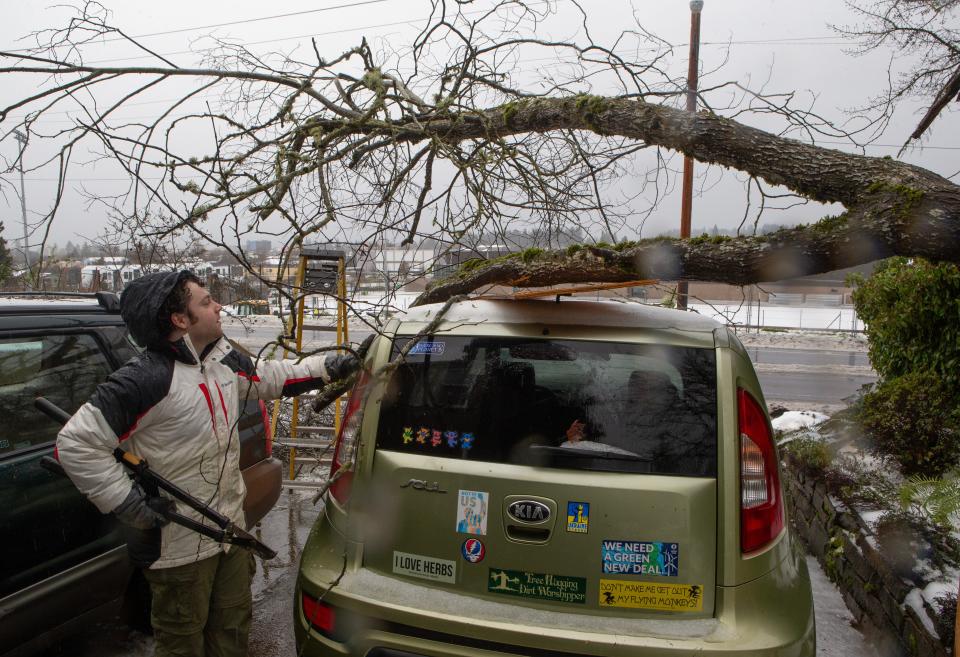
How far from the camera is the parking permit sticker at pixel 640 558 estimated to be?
217 cm

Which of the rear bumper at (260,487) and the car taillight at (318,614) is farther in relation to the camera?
the rear bumper at (260,487)

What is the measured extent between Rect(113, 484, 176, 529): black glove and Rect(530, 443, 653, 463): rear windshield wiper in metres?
1.40

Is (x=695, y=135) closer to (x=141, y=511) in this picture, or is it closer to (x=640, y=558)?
(x=640, y=558)

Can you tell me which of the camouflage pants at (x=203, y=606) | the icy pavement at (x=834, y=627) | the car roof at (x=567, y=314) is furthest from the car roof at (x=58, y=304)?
the icy pavement at (x=834, y=627)

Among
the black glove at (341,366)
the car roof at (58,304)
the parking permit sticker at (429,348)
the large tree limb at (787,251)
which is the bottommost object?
the black glove at (341,366)

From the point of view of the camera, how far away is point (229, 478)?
8.85ft

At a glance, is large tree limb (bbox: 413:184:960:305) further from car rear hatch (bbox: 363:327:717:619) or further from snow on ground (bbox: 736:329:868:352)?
snow on ground (bbox: 736:329:868:352)

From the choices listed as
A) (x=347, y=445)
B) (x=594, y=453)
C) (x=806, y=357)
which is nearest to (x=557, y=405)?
(x=594, y=453)

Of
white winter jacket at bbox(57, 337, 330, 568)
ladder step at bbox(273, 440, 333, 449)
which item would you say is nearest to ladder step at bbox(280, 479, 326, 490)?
ladder step at bbox(273, 440, 333, 449)

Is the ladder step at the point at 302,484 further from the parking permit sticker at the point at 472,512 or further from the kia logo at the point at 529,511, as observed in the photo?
the kia logo at the point at 529,511

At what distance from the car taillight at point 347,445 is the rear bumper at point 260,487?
1.15m

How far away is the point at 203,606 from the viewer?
259cm

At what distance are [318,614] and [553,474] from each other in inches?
40.8

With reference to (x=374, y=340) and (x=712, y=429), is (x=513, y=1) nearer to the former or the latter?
(x=374, y=340)
